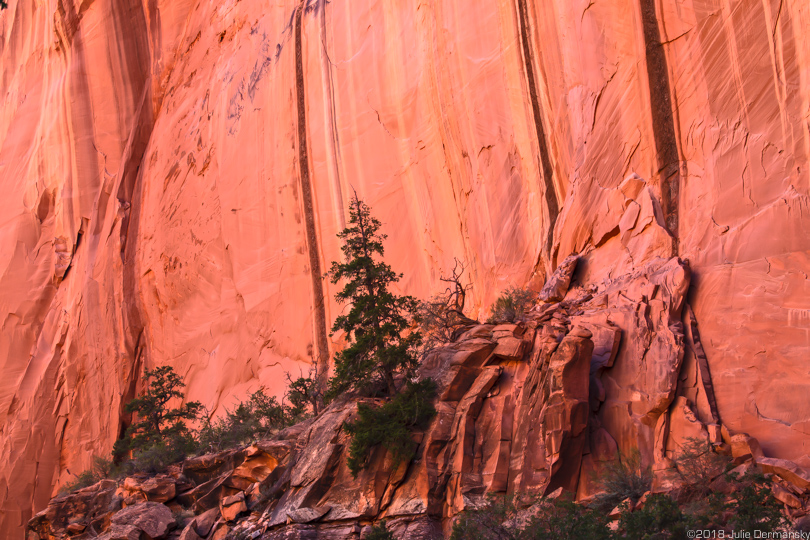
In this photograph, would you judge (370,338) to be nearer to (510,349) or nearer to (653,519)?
(510,349)

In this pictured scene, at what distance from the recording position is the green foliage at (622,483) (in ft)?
32.9

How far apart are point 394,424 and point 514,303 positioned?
4949 millimetres

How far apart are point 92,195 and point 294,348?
16.9m

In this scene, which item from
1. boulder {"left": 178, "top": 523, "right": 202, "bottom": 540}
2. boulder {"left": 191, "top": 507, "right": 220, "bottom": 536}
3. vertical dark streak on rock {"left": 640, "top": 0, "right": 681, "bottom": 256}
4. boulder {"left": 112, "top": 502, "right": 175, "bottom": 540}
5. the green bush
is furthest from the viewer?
the green bush

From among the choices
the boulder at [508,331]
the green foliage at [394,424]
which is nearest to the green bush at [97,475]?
the green foliage at [394,424]

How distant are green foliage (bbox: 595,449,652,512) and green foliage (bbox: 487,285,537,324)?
16.6 ft

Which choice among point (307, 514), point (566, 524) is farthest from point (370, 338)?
point (566, 524)

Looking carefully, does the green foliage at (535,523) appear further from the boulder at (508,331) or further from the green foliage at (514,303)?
the green foliage at (514,303)

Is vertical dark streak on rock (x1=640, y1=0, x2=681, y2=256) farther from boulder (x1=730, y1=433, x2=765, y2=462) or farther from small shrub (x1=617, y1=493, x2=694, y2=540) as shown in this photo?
small shrub (x1=617, y1=493, x2=694, y2=540)

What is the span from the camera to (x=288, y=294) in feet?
81.6

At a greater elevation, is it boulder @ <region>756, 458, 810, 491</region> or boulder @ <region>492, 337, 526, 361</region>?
boulder @ <region>492, 337, 526, 361</region>

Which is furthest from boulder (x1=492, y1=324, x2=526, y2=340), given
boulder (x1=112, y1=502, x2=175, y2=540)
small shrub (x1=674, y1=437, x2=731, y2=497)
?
boulder (x1=112, y1=502, x2=175, y2=540)

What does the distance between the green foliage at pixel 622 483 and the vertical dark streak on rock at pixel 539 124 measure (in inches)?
251

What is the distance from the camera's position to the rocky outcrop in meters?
11.0
